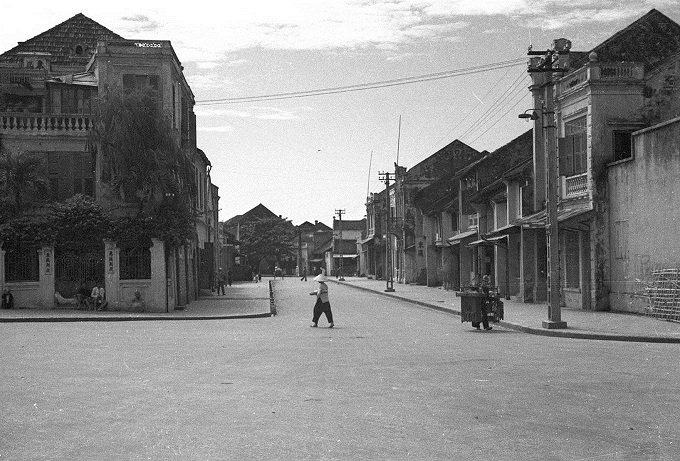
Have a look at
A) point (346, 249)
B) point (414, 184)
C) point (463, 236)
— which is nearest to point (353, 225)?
point (346, 249)

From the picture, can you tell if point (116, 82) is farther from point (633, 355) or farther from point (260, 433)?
point (260, 433)

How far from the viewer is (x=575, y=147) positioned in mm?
30609

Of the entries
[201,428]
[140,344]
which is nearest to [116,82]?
[140,344]

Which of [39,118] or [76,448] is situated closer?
[76,448]

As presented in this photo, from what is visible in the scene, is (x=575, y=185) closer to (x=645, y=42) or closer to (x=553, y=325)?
(x=645, y=42)

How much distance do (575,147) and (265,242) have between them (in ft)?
317

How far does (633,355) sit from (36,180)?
22.8m

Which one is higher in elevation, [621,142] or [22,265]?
[621,142]

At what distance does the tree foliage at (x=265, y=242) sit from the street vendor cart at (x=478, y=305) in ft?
336

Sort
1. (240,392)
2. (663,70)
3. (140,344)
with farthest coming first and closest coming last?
(663,70) < (140,344) < (240,392)

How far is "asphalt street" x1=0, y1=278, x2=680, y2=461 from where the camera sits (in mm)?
8000

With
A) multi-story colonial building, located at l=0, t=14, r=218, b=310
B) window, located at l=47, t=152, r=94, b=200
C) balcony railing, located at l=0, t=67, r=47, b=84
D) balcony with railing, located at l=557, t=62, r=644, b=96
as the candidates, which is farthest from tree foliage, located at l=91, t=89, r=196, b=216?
balcony with railing, located at l=557, t=62, r=644, b=96

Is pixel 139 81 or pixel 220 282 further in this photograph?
pixel 220 282

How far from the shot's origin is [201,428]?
348 inches
